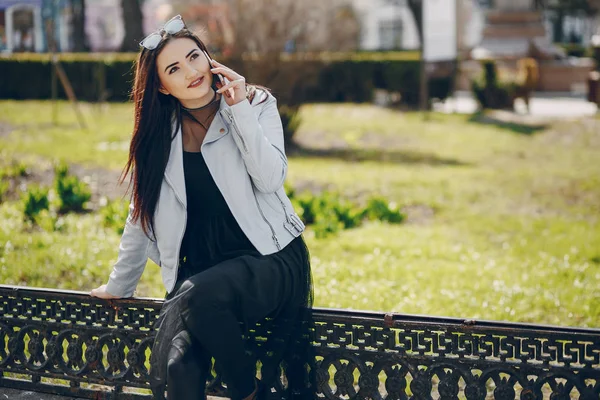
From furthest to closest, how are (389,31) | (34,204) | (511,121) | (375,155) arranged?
(389,31)
(511,121)
(375,155)
(34,204)

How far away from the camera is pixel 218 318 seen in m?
3.01

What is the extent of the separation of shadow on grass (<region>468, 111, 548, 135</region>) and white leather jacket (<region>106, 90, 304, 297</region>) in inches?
477

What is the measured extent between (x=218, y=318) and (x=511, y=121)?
14460 mm

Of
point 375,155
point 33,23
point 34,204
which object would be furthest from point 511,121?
point 33,23

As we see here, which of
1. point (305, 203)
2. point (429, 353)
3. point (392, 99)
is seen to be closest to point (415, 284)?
point (305, 203)

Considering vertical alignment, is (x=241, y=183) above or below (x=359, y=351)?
above

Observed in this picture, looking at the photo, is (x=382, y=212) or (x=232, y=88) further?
(x=382, y=212)

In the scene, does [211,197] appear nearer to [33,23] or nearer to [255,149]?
[255,149]

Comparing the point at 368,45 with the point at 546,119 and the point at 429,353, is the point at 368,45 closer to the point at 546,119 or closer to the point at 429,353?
the point at 546,119

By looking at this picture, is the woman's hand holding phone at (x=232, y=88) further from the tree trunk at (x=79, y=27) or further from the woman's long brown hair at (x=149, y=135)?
the tree trunk at (x=79, y=27)

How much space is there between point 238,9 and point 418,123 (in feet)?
16.7

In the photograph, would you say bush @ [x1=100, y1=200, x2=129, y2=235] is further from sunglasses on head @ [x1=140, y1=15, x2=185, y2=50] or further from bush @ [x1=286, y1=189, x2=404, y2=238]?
sunglasses on head @ [x1=140, y1=15, x2=185, y2=50]

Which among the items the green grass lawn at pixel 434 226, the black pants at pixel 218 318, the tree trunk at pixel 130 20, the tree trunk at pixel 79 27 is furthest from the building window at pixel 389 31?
the black pants at pixel 218 318

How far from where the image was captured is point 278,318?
11.2 feet
